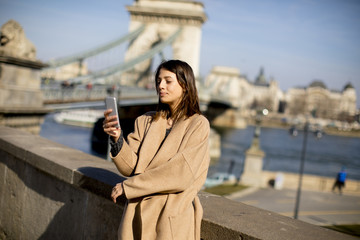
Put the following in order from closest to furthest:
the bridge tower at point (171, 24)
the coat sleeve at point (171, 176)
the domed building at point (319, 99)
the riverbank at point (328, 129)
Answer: the coat sleeve at point (171, 176)
the bridge tower at point (171, 24)
the riverbank at point (328, 129)
the domed building at point (319, 99)

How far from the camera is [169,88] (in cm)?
164

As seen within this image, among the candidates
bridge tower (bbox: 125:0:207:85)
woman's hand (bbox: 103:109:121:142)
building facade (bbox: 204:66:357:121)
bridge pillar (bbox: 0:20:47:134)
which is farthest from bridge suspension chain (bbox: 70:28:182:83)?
building facade (bbox: 204:66:357:121)

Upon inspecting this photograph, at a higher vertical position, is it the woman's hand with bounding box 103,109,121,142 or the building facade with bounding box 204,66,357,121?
the building facade with bounding box 204,66,357,121

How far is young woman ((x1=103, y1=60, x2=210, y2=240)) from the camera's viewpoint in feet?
4.77

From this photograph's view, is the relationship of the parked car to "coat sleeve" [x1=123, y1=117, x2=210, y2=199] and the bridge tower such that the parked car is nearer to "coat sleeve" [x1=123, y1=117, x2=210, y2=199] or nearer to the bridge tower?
the bridge tower

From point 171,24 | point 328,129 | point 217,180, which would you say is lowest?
point 217,180

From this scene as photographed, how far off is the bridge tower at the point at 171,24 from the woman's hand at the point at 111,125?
2286 cm

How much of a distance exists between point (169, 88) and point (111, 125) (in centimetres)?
29

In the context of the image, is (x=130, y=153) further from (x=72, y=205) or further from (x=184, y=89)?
(x=72, y=205)

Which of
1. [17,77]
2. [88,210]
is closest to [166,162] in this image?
→ [88,210]

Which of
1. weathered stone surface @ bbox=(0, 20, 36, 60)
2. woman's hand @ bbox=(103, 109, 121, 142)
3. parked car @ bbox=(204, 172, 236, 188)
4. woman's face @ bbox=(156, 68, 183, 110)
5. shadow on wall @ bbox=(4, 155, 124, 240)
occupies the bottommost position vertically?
parked car @ bbox=(204, 172, 236, 188)

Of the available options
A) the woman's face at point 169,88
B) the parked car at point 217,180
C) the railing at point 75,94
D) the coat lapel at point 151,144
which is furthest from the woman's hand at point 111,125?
the parked car at point 217,180

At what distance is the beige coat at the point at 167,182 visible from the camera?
4.75 feet

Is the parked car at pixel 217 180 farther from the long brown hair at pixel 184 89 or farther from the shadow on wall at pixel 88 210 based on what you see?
the long brown hair at pixel 184 89
